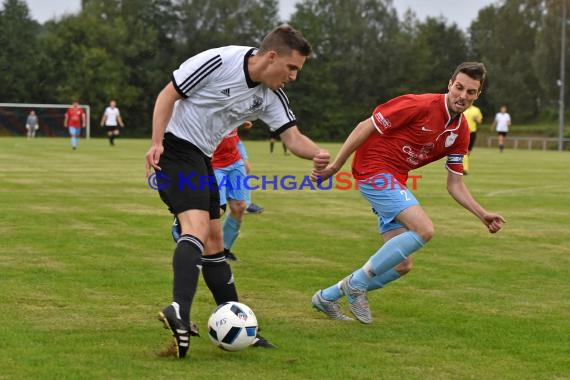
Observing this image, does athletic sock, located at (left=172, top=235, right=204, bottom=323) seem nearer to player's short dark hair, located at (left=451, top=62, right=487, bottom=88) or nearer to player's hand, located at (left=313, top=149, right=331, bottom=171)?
player's hand, located at (left=313, top=149, right=331, bottom=171)

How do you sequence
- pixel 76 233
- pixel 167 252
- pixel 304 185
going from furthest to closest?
pixel 304 185, pixel 76 233, pixel 167 252

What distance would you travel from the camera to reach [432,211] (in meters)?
15.4

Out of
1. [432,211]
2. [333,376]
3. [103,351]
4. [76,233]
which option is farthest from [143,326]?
[432,211]

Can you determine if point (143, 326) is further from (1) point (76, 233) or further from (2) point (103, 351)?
(1) point (76, 233)

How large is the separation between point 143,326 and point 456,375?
84.6 inches

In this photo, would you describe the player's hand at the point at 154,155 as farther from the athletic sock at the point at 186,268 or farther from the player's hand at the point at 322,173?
the player's hand at the point at 322,173

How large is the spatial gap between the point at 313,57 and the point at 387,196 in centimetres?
7752

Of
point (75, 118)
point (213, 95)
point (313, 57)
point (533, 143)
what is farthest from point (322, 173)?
point (313, 57)

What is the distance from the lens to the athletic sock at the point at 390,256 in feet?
21.8

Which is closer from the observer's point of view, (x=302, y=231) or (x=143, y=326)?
(x=143, y=326)

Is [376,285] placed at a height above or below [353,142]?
below

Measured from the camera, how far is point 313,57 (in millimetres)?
83500

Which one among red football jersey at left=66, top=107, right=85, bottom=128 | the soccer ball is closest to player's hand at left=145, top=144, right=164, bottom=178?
the soccer ball

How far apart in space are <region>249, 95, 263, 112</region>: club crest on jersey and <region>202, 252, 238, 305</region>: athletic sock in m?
0.92
